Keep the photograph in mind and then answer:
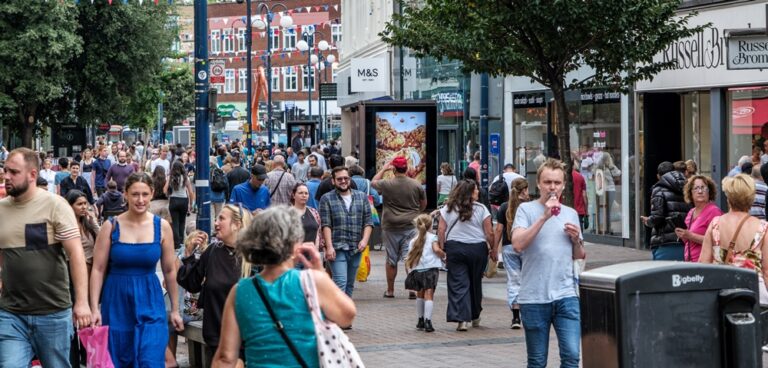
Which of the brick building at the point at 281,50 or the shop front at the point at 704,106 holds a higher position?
the brick building at the point at 281,50

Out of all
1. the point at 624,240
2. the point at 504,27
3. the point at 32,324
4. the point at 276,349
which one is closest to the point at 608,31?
the point at 504,27

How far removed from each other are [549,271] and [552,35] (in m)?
11.0

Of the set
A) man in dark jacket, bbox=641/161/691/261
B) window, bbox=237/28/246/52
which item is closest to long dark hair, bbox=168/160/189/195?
man in dark jacket, bbox=641/161/691/261

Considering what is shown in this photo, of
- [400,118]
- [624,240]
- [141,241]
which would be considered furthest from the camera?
[400,118]

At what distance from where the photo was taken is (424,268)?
14.3 m

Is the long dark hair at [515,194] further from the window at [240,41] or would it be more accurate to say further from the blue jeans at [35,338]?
the window at [240,41]

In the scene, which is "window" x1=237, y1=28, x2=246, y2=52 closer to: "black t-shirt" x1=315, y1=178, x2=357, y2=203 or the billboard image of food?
the billboard image of food

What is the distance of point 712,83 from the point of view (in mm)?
21812

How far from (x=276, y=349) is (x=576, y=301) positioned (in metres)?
3.25

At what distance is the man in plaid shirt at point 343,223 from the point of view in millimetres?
14414

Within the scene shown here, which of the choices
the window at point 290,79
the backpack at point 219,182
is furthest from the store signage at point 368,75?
the window at point 290,79

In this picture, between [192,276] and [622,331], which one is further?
[192,276]

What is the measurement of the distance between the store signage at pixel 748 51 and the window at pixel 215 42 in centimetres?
8599

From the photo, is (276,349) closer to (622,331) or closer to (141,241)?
(622,331)
